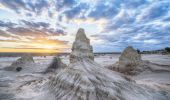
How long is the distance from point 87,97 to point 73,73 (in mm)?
2555

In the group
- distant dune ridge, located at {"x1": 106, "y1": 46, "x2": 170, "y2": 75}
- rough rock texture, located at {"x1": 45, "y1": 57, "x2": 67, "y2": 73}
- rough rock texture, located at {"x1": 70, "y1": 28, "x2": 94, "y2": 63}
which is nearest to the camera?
rough rock texture, located at {"x1": 70, "y1": 28, "x2": 94, "y2": 63}

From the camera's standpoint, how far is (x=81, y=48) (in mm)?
13836

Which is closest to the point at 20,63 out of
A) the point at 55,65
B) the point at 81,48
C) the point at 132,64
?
the point at 55,65

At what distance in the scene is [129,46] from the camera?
86.9 ft

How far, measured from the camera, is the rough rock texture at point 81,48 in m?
13.5

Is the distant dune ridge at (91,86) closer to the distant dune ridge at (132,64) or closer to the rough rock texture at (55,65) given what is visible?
the distant dune ridge at (132,64)

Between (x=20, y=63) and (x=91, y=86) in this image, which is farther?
(x=20, y=63)

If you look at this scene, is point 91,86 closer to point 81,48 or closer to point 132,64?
point 81,48

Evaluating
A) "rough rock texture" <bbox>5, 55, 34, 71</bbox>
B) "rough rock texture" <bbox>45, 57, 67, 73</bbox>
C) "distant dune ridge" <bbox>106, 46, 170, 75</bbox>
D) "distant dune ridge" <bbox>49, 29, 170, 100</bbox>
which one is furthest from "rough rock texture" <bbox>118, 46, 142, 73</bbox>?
"rough rock texture" <bbox>5, 55, 34, 71</bbox>

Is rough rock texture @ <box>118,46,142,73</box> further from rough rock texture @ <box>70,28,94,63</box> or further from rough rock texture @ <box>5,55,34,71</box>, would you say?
rough rock texture @ <box>5,55,34,71</box>

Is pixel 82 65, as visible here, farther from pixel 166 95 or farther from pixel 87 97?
pixel 166 95

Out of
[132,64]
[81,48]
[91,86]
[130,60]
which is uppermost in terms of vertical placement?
[81,48]

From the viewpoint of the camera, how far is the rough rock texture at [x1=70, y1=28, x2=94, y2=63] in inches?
530

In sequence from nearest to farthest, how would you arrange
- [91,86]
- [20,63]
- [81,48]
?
[91,86], [81,48], [20,63]
